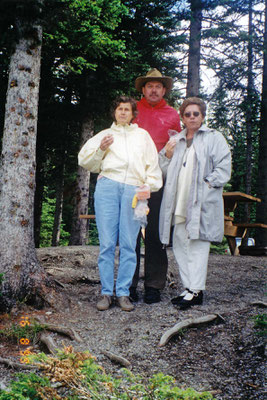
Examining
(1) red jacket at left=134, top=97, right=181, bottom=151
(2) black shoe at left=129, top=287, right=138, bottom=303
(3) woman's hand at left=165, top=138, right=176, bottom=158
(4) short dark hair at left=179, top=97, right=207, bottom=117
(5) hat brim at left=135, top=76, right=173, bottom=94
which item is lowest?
(2) black shoe at left=129, top=287, right=138, bottom=303

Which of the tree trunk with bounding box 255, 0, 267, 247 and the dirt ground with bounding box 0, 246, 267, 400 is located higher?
the tree trunk with bounding box 255, 0, 267, 247

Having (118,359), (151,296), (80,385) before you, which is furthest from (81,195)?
(80,385)

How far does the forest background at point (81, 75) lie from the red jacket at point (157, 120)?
4.64 feet

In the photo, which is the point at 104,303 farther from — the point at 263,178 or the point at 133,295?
the point at 263,178

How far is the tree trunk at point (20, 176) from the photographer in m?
4.36

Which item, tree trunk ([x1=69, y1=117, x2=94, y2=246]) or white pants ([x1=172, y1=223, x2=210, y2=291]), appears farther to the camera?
tree trunk ([x1=69, y1=117, x2=94, y2=246])

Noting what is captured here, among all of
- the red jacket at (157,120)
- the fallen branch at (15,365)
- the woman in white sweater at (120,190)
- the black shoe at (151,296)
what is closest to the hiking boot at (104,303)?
the woman in white sweater at (120,190)

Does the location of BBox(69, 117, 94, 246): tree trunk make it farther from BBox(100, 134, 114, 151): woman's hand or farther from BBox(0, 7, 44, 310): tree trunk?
BBox(100, 134, 114, 151): woman's hand

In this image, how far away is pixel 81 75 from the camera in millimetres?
11133

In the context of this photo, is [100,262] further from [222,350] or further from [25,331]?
[222,350]

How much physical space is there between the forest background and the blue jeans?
2.83 ft

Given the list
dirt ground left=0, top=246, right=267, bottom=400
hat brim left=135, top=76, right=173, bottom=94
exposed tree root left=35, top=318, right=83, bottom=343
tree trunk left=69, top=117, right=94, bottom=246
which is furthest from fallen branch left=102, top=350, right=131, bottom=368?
tree trunk left=69, top=117, right=94, bottom=246

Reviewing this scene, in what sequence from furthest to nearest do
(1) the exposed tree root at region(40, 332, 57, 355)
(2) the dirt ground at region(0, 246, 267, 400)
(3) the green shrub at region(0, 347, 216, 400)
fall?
(1) the exposed tree root at region(40, 332, 57, 355) → (2) the dirt ground at region(0, 246, 267, 400) → (3) the green shrub at region(0, 347, 216, 400)

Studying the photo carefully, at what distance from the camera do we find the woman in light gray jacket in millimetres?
4410
